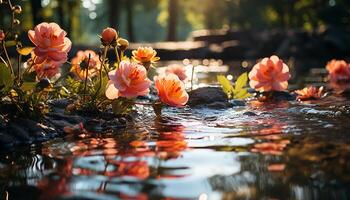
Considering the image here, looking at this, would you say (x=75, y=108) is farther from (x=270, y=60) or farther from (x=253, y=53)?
(x=253, y=53)

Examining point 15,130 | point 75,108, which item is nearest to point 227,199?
point 15,130

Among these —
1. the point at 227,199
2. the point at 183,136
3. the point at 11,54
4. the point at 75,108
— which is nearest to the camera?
the point at 227,199

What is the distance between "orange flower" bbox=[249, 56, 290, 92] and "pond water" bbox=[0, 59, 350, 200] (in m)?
1.76

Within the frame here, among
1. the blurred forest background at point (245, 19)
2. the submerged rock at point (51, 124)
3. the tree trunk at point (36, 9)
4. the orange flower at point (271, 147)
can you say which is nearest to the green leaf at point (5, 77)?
the submerged rock at point (51, 124)

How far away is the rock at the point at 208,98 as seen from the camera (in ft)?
23.3

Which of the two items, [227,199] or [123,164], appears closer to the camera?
[227,199]

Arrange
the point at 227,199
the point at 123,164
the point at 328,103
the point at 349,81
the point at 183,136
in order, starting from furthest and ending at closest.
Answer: the point at 349,81, the point at 328,103, the point at 183,136, the point at 123,164, the point at 227,199

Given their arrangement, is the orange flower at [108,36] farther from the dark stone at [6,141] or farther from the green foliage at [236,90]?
the green foliage at [236,90]

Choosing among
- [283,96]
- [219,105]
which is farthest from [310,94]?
[219,105]

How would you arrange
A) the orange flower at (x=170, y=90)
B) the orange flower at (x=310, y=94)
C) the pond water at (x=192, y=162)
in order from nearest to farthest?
1. the pond water at (x=192, y=162)
2. the orange flower at (x=170, y=90)
3. the orange flower at (x=310, y=94)

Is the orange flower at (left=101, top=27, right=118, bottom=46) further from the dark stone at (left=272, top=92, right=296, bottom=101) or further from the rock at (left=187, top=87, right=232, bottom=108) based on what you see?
the dark stone at (left=272, top=92, right=296, bottom=101)

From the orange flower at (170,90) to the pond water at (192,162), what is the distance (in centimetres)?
26

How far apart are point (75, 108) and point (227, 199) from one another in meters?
3.16

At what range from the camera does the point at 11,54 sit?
28359 mm
